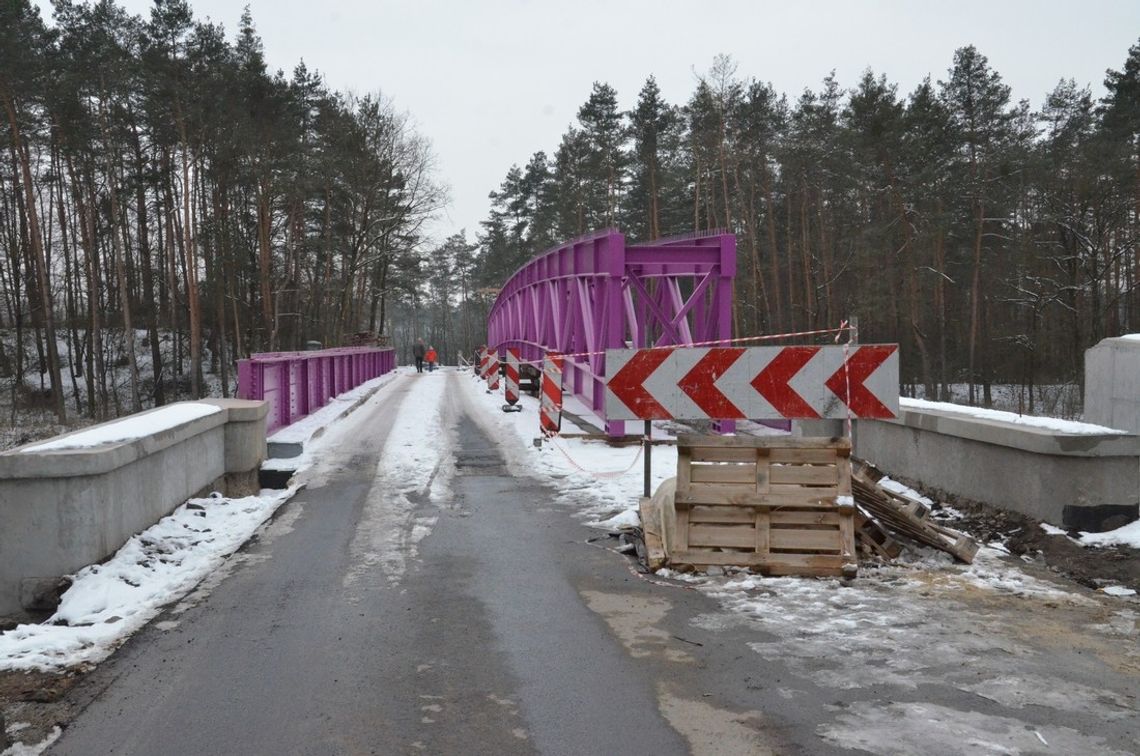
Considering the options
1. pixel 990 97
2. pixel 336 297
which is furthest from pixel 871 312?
pixel 336 297

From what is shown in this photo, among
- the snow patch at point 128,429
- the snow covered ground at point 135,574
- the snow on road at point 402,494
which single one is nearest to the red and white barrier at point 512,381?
the snow on road at point 402,494

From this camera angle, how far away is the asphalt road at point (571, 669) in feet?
11.1

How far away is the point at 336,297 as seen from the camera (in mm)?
47531

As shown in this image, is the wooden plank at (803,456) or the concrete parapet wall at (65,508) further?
the wooden plank at (803,456)

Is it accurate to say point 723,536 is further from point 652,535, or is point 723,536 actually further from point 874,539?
point 874,539

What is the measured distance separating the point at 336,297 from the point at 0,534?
4373 centimetres

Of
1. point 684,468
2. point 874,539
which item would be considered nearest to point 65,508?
point 684,468

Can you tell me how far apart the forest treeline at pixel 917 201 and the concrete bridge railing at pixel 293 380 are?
22905 millimetres

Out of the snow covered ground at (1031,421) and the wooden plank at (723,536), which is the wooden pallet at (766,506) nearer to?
the wooden plank at (723,536)

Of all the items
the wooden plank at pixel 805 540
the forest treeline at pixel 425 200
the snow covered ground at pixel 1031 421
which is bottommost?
the wooden plank at pixel 805 540

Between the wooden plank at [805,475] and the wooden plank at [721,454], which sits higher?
the wooden plank at [721,454]

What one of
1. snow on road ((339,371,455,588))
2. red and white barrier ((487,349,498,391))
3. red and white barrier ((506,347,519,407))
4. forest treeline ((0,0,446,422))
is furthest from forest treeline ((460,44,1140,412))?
snow on road ((339,371,455,588))

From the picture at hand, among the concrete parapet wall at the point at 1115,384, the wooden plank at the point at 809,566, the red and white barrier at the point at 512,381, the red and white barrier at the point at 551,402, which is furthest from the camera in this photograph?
the red and white barrier at the point at 512,381

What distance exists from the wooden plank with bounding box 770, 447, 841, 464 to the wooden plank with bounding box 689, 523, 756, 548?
22.4 inches
